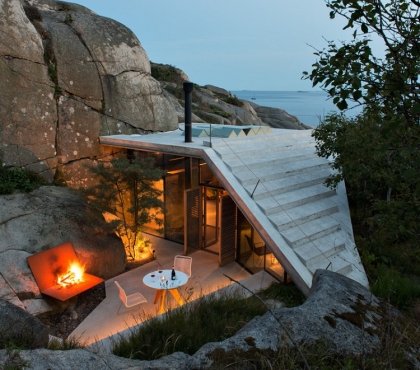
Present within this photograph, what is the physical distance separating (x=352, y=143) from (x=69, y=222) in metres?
7.60

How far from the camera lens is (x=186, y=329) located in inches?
174

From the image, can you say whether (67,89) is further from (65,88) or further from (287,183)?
(287,183)

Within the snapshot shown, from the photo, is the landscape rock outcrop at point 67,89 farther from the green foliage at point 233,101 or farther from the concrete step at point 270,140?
the green foliage at point 233,101

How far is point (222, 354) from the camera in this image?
320 cm

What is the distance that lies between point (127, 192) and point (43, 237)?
2.73 meters

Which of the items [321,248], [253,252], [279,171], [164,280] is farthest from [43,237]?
[321,248]

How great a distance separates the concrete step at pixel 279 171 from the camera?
10.9m

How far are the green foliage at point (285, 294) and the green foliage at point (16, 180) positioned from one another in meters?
6.92

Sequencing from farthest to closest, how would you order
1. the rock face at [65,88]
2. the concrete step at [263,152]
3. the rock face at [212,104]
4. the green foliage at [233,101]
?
the green foliage at [233,101], the rock face at [212,104], the rock face at [65,88], the concrete step at [263,152]

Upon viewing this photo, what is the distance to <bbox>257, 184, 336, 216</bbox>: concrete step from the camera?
1031 centimetres

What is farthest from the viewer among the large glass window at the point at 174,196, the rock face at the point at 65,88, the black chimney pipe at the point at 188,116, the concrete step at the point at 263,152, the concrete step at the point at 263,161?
the large glass window at the point at 174,196

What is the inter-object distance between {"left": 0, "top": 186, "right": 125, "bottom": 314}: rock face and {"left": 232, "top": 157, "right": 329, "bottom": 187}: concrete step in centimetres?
402

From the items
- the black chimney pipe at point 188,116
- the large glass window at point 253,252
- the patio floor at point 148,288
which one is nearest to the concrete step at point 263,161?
Result: the large glass window at point 253,252

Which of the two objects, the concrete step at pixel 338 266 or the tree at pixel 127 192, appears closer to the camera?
the concrete step at pixel 338 266
